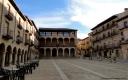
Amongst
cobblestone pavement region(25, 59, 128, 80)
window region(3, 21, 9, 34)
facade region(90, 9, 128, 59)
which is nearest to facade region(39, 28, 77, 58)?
facade region(90, 9, 128, 59)

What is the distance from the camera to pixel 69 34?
250ft

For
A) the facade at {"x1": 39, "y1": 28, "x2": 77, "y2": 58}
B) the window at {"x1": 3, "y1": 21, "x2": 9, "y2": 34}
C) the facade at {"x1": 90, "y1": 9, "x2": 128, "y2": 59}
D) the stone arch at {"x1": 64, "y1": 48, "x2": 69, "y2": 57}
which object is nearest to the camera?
the window at {"x1": 3, "y1": 21, "x2": 9, "y2": 34}

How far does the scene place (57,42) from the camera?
75438mm

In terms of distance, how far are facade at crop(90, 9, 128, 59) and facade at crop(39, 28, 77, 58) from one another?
29.5 ft

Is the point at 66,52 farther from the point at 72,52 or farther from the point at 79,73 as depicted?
the point at 79,73

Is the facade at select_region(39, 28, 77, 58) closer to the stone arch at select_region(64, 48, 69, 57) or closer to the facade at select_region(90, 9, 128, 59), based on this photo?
the stone arch at select_region(64, 48, 69, 57)

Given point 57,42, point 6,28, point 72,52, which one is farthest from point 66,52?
point 6,28

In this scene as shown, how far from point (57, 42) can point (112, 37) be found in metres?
25.8

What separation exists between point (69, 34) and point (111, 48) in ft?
80.5

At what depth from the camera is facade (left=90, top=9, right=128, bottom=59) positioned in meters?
47.8

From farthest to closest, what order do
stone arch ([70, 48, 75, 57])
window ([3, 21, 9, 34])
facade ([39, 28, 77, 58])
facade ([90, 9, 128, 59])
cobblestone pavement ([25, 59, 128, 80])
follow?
stone arch ([70, 48, 75, 57]) < facade ([39, 28, 77, 58]) < facade ([90, 9, 128, 59]) < window ([3, 21, 9, 34]) < cobblestone pavement ([25, 59, 128, 80])

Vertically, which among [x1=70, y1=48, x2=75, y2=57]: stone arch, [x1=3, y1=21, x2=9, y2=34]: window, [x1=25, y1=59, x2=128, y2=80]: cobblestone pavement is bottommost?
[x1=25, y1=59, x2=128, y2=80]: cobblestone pavement

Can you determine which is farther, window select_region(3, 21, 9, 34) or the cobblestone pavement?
window select_region(3, 21, 9, 34)

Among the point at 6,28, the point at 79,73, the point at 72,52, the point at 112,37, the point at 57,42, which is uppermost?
the point at 112,37
